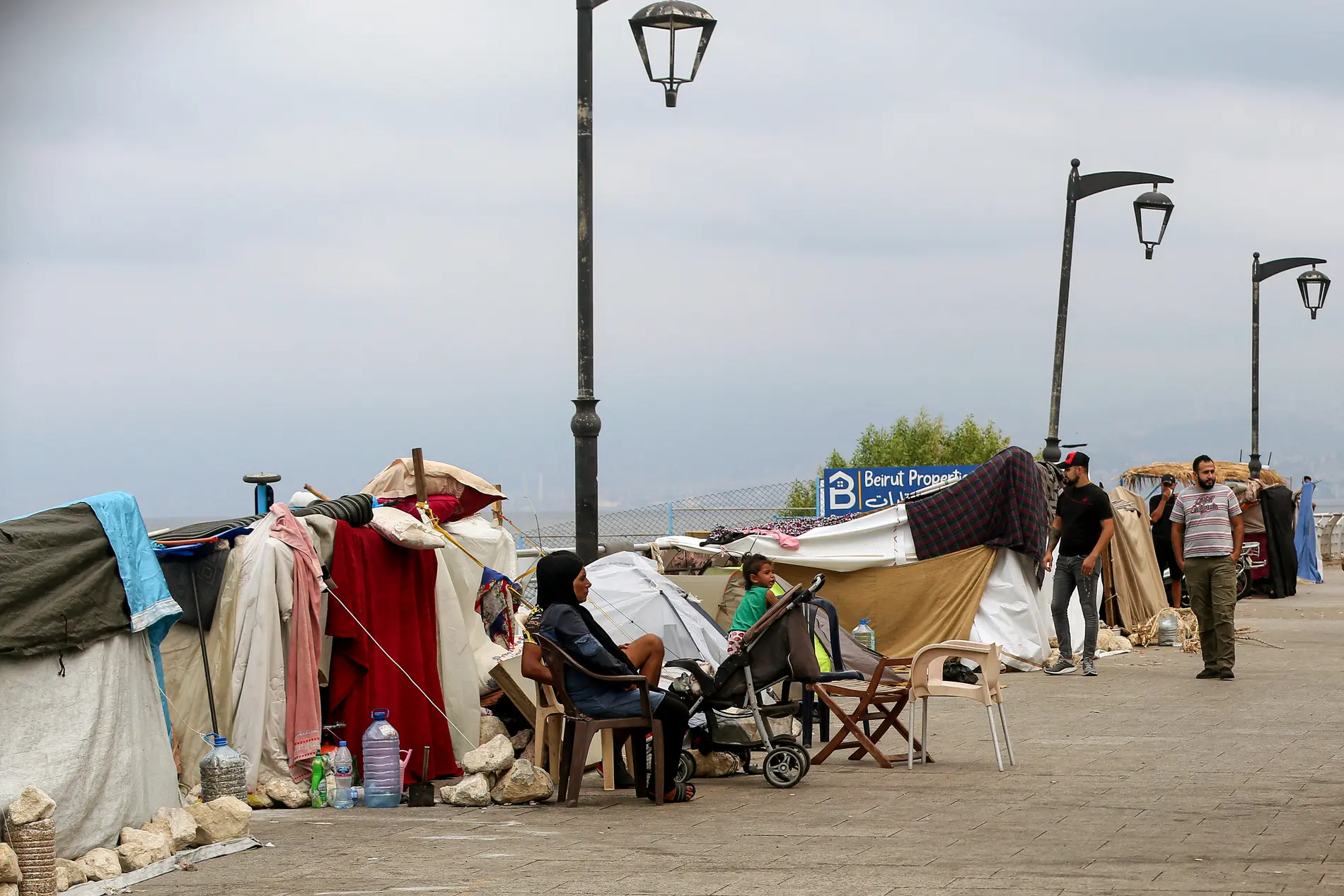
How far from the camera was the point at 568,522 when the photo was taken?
978 inches

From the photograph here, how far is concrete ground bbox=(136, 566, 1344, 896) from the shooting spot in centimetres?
673

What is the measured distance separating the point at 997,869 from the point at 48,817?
13.3ft

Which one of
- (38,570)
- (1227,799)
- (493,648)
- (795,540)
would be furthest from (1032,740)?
(38,570)

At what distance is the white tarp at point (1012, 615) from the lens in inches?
653

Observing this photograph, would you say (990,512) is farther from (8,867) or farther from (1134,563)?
(8,867)

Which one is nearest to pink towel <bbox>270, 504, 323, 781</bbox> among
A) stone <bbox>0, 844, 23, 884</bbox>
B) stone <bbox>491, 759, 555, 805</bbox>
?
stone <bbox>491, 759, 555, 805</bbox>

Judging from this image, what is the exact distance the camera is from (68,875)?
6.83 m

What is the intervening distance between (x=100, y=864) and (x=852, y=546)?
10878 mm

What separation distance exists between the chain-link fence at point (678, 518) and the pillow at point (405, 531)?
11.2m

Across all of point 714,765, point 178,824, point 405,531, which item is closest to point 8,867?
point 178,824

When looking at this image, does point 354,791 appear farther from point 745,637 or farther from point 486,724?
point 745,637

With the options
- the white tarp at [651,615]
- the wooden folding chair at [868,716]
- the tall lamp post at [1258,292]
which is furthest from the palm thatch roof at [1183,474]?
the wooden folding chair at [868,716]

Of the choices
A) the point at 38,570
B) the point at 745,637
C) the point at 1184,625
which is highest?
the point at 38,570

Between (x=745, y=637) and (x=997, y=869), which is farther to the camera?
(x=745, y=637)
